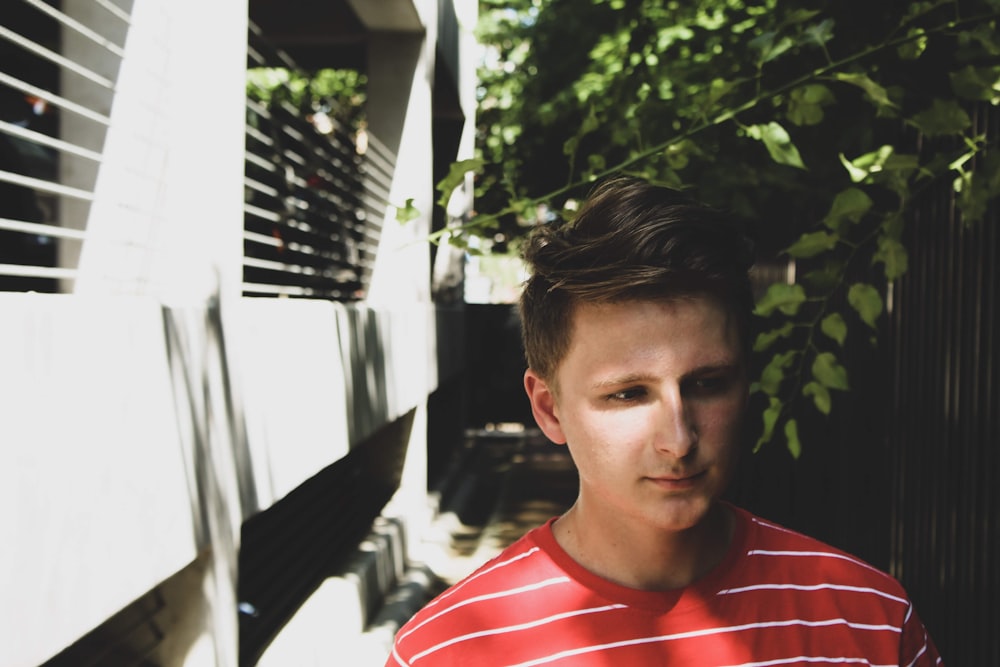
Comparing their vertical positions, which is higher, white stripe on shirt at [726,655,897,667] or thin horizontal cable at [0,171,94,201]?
thin horizontal cable at [0,171,94,201]

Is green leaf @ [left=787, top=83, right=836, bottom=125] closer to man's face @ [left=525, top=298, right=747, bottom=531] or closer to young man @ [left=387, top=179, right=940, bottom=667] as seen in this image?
young man @ [left=387, top=179, right=940, bottom=667]

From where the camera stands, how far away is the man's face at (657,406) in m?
1.48

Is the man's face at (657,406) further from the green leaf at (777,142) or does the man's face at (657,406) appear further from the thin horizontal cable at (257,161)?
the thin horizontal cable at (257,161)

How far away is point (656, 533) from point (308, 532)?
4.81 metres

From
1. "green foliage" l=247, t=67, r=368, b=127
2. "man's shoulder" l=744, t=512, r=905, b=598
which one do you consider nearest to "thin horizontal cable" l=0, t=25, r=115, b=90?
"man's shoulder" l=744, t=512, r=905, b=598

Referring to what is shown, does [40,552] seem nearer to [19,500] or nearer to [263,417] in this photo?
[19,500]

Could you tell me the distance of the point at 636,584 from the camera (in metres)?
1.55

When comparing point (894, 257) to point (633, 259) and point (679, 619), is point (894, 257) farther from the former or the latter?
point (679, 619)

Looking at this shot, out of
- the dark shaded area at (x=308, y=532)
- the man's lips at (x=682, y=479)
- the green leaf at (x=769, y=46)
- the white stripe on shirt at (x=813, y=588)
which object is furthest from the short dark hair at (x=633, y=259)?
the dark shaded area at (x=308, y=532)

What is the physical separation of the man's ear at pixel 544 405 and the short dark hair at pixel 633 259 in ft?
0.10

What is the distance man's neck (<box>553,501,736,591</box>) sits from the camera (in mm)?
1560

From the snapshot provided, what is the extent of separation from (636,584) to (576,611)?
0.12m

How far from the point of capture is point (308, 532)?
19.9ft

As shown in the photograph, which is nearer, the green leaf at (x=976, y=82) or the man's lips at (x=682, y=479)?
the man's lips at (x=682, y=479)
